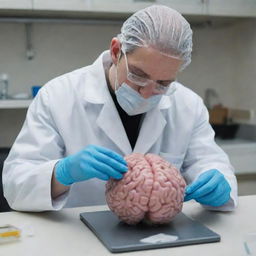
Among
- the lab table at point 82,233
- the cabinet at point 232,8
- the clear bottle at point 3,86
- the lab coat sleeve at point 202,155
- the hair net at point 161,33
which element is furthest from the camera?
the cabinet at point 232,8

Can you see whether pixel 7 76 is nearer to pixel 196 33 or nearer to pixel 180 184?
pixel 196 33

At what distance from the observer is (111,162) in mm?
1133

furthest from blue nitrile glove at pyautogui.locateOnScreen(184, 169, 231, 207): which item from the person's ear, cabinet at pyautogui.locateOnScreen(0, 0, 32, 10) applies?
cabinet at pyautogui.locateOnScreen(0, 0, 32, 10)

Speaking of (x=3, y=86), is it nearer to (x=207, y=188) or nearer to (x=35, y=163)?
(x=35, y=163)

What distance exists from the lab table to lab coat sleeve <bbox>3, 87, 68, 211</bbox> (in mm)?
40

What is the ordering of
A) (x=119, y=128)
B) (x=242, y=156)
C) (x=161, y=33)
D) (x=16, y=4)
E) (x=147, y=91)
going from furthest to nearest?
1. (x=242, y=156)
2. (x=16, y=4)
3. (x=119, y=128)
4. (x=147, y=91)
5. (x=161, y=33)

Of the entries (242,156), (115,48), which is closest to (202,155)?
(115,48)

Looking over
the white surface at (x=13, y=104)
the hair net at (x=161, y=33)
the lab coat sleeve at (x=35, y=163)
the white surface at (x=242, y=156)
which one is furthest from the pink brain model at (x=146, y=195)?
the white surface at (x=242, y=156)

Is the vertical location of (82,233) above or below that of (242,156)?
above

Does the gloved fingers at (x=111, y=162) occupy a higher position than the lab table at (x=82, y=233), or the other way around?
the gloved fingers at (x=111, y=162)

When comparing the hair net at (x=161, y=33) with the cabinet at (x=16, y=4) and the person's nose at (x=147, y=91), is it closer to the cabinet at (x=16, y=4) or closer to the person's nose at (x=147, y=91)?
the person's nose at (x=147, y=91)

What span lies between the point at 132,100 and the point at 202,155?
360 mm

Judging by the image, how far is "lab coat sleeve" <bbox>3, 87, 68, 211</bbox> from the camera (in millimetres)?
1270

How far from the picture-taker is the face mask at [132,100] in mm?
1351
